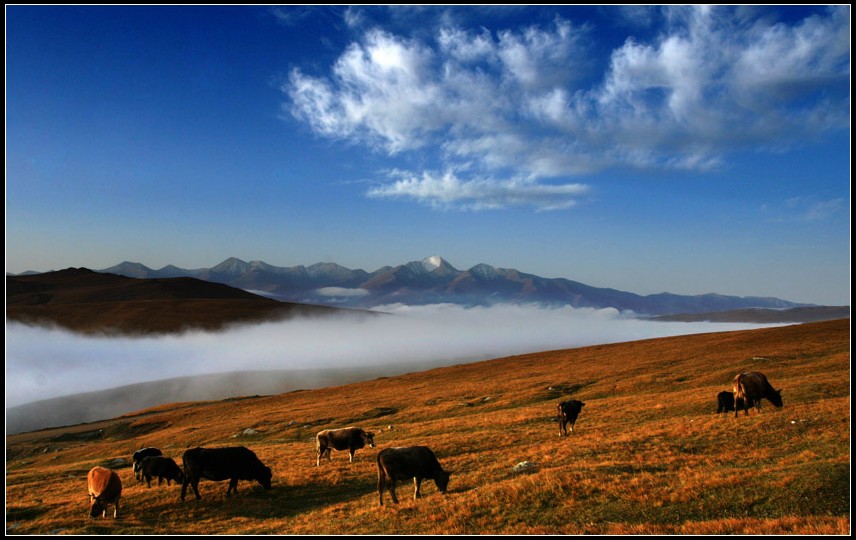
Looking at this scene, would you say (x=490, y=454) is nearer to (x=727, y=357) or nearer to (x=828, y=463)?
(x=828, y=463)

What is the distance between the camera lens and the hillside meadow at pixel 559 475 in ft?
50.2

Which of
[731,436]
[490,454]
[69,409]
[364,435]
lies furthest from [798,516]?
[69,409]

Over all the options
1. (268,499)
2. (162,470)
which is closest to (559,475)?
(268,499)

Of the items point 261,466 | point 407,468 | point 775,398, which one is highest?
point 407,468

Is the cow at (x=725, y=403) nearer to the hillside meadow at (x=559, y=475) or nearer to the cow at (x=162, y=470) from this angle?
the hillside meadow at (x=559, y=475)

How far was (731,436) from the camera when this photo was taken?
2591cm

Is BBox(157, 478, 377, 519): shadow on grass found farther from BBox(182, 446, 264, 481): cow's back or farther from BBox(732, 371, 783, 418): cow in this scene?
BBox(732, 371, 783, 418): cow

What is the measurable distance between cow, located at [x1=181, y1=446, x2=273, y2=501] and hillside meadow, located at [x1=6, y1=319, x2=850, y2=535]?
2.75ft

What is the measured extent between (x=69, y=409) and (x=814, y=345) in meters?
232

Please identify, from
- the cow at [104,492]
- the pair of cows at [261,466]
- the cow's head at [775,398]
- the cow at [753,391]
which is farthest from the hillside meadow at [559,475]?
the cow at [753,391]

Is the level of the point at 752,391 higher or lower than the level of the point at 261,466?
higher

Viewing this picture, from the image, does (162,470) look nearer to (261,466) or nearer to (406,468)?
(261,466)

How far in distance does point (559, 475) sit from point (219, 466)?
16024 millimetres

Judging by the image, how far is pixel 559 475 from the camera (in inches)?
747
